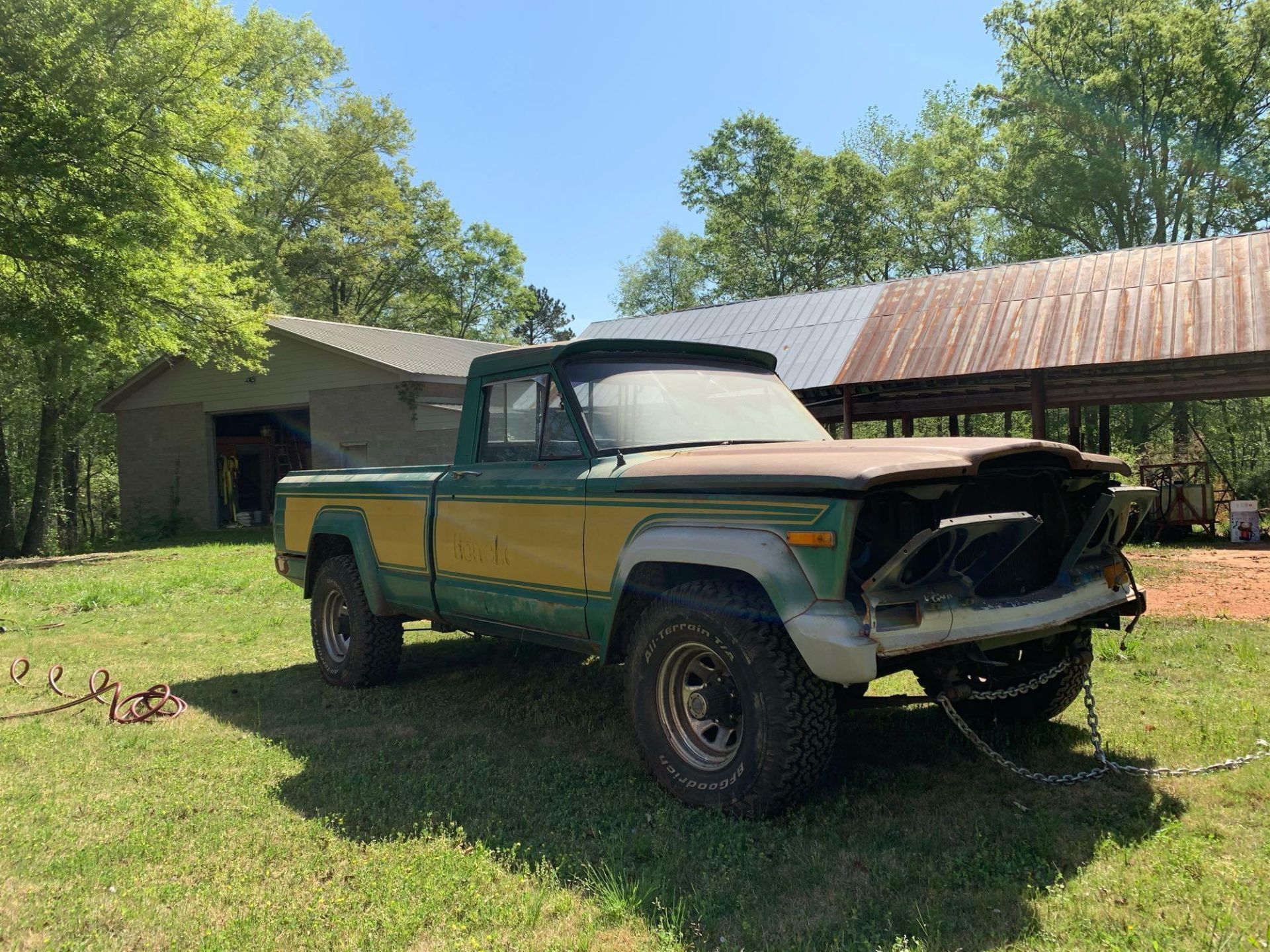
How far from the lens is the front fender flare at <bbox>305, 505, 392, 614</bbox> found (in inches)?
230

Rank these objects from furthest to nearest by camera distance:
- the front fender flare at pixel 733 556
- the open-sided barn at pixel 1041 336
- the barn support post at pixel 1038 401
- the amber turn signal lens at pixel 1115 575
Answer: the barn support post at pixel 1038 401 < the open-sided barn at pixel 1041 336 < the amber turn signal lens at pixel 1115 575 < the front fender flare at pixel 733 556

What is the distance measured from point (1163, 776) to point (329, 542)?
5293 mm

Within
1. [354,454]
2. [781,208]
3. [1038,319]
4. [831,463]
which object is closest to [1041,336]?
[1038,319]

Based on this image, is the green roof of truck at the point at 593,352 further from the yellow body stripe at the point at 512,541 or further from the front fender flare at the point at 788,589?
the front fender flare at the point at 788,589

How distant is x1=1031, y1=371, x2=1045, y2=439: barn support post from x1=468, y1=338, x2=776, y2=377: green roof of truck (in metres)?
10.6

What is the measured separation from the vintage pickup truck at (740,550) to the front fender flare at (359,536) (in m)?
0.24

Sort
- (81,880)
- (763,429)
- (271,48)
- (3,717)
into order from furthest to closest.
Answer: (271,48), (3,717), (763,429), (81,880)

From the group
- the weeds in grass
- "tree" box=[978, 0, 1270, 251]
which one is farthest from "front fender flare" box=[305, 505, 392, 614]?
"tree" box=[978, 0, 1270, 251]

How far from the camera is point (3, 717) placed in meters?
5.72

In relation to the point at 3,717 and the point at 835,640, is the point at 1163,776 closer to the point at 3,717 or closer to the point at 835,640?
the point at 835,640

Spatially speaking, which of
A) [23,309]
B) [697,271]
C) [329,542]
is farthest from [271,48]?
[329,542]

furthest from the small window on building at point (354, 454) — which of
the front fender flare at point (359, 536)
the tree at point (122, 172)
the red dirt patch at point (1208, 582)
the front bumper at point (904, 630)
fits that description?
the front bumper at point (904, 630)

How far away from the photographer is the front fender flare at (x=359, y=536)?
19.2 ft

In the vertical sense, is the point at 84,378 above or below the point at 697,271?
below
